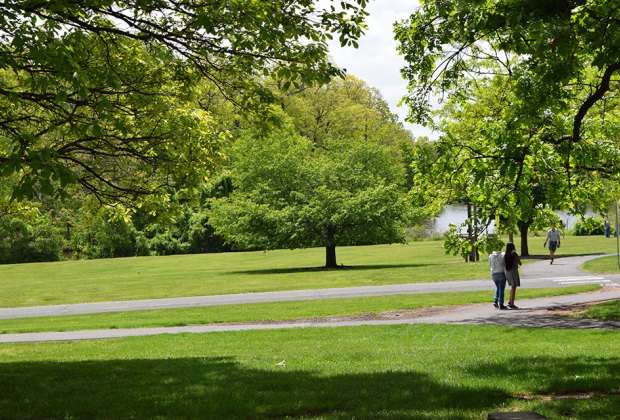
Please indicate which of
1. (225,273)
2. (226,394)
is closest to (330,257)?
(225,273)

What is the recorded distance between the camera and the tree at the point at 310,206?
37000mm

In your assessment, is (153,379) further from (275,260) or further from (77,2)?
(275,260)

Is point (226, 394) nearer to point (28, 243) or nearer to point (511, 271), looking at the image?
point (511, 271)

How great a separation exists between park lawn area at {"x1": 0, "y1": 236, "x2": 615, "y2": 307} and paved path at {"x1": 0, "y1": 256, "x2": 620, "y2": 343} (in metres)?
2.24

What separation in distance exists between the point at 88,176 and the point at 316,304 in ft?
35.6

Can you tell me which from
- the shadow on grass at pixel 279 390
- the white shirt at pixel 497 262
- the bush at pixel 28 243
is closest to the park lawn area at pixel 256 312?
the white shirt at pixel 497 262

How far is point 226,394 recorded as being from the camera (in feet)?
29.5

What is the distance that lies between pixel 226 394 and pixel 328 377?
5.32 feet

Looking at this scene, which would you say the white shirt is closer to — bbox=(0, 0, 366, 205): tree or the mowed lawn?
the mowed lawn

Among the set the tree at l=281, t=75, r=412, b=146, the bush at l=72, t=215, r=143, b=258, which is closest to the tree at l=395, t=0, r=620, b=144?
the bush at l=72, t=215, r=143, b=258

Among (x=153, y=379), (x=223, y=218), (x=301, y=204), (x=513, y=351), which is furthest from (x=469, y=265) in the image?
(x=153, y=379)

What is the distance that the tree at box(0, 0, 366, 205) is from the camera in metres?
8.35

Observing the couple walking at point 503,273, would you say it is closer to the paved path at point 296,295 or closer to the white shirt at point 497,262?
the white shirt at point 497,262

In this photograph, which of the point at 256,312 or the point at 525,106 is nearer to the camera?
the point at 525,106
